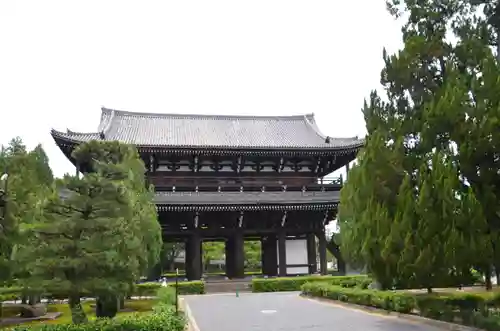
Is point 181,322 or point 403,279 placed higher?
point 403,279

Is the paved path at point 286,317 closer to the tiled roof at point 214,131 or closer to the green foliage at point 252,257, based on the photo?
the tiled roof at point 214,131

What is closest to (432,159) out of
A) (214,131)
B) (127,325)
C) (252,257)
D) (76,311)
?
(127,325)

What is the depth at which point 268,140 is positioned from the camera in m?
37.2

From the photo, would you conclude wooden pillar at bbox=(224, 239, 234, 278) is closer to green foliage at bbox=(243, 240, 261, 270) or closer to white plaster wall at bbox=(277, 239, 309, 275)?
white plaster wall at bbox=(277, 239, 309, 275)

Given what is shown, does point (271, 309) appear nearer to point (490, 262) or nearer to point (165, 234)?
point (490, 262)

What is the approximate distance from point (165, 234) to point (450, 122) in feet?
70.7

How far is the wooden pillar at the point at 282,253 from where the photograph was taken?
32688 mm

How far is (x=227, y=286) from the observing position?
1201 inches

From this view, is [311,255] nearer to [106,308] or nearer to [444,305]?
[106,308]

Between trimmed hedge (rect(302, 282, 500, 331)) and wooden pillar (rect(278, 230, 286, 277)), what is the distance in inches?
507

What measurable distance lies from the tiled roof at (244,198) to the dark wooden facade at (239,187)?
0.20 ft

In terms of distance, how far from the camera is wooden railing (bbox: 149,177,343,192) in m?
32.7

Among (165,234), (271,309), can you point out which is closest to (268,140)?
(165,234)

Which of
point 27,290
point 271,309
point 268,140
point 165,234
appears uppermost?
point 268,140
